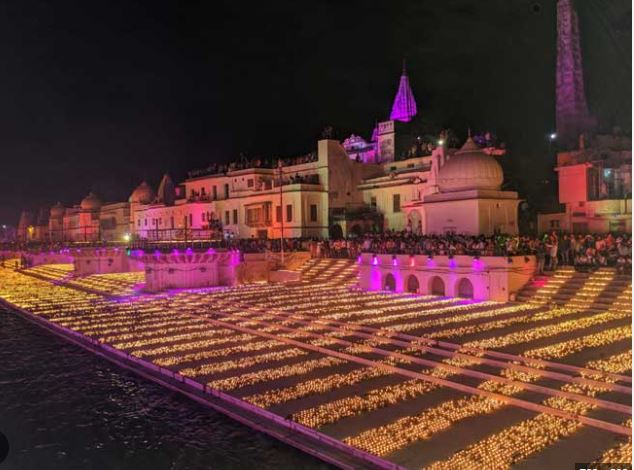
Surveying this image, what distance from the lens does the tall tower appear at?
54.9 meters

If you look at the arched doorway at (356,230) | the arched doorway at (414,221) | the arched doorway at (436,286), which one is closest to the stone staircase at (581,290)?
the arched doorway at (436,286)

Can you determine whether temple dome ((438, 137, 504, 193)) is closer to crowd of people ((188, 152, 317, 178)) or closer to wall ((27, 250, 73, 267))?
crowd of people ((188, 152, 317, 178))

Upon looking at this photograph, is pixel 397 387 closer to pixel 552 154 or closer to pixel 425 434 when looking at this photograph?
pixel 425 434

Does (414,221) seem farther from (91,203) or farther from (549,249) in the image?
(91,203)

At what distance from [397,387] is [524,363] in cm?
364

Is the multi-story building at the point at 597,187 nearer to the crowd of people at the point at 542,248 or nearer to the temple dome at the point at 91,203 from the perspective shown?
the crowd of people at the point at 542,248

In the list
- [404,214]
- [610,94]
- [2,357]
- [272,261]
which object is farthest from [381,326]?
[610,94]

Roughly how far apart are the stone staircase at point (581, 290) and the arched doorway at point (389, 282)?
7.64m

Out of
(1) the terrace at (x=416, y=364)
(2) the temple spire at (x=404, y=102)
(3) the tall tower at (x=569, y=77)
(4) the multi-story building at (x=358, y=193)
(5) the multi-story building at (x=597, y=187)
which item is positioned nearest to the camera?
(1) the terrace at (x=416, y=364)

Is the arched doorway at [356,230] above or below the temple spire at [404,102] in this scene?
below

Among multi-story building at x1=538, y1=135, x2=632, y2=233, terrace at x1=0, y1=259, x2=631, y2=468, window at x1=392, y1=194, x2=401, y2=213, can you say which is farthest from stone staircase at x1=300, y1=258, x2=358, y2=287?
multi-story building at x1=538, y1=135, x2=632, y2=233

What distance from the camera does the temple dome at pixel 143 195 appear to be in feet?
259

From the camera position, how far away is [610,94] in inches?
2109

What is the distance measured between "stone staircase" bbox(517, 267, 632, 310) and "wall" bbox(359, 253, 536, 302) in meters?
0.75
